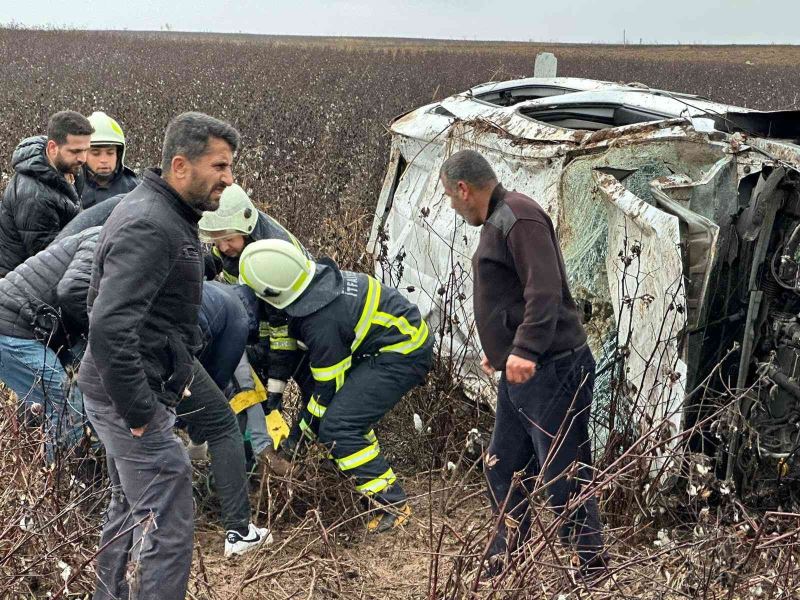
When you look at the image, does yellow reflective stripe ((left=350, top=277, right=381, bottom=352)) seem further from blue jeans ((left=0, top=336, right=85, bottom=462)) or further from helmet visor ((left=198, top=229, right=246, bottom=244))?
blue jeans ((left=0, top=336, right=85, bottom=462))

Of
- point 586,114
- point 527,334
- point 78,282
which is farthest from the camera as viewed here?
point 586,114

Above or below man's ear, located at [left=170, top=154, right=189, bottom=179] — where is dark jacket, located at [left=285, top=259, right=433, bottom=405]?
below

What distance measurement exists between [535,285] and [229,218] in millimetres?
1690

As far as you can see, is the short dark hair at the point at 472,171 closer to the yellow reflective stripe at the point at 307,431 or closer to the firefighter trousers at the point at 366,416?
the firefighter trousers at the point at 366,416

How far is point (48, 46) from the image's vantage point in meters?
26.6

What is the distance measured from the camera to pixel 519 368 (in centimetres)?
304

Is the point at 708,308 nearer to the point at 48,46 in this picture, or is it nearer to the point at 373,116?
the point at 373,116

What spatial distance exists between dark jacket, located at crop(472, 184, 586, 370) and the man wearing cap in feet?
9.16

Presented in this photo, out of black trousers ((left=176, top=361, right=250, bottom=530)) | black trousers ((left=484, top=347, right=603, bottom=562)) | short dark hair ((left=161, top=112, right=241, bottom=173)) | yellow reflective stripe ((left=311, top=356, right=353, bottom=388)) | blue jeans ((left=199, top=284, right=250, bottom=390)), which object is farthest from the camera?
yellow reflective stripe ((left=311, top=356, right=353, bottom=388))

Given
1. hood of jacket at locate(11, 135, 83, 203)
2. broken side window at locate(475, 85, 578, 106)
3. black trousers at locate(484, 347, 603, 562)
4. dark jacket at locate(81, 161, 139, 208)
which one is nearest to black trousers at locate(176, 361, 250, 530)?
black trousers at locate(484, 347, 603, 562)

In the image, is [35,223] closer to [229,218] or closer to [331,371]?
[229,218]

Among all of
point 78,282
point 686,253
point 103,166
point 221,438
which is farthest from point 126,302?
point 103,166

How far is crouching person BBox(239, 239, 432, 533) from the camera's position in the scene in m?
3.70

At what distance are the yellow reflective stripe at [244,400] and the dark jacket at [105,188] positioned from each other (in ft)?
5.92
